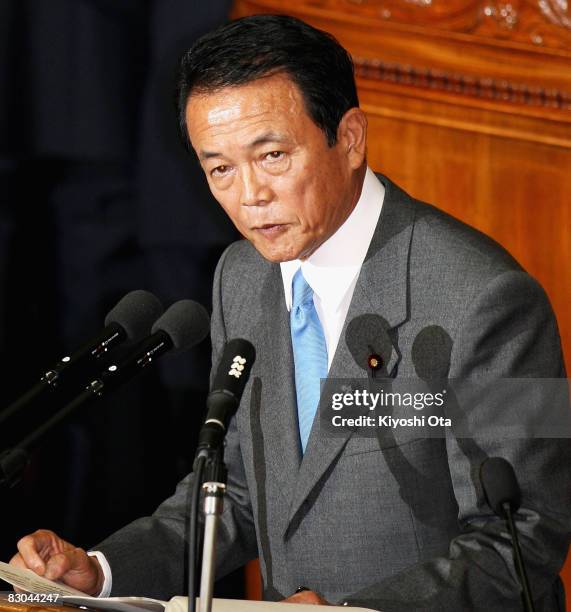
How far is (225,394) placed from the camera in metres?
1.61

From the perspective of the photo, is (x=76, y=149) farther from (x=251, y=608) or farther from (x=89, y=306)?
(x=251, y=608)

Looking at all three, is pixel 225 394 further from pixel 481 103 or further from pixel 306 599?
pixel 481 103

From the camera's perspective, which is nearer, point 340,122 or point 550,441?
point 550,441

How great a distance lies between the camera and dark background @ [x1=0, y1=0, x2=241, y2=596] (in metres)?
2.94

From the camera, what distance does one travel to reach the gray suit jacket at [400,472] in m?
1.99

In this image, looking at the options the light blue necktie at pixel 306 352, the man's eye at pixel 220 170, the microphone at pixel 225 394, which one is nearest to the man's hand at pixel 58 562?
the light blue necktie at pixel 306 352

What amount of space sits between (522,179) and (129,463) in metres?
1.16

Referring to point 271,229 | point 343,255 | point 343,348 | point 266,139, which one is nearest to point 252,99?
point 266,139

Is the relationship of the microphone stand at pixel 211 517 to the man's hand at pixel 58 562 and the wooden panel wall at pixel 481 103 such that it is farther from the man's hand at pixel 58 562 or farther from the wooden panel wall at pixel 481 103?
the wooden panel wall at pixel 481 103

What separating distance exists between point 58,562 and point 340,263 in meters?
0.74

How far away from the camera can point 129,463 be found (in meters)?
3.03

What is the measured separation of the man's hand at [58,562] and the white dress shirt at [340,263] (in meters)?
0.57

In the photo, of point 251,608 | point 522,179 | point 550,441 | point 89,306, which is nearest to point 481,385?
point 550,441

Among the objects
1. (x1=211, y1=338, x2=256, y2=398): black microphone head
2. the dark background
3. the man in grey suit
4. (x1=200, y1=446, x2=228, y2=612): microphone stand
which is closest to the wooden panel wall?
the dark background
